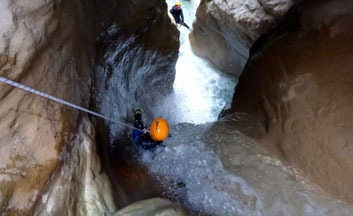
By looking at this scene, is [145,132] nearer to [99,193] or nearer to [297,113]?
[99,193]

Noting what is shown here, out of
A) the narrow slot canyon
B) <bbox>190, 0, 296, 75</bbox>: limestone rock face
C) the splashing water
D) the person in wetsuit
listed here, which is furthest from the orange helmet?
<bbox>190, 0, 296, 75</bbox>: limestone rock face

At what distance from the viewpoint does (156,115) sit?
20.8ft

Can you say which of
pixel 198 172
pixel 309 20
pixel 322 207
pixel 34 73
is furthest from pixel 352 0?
pixel 34 73

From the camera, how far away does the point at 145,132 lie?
13.4 ft

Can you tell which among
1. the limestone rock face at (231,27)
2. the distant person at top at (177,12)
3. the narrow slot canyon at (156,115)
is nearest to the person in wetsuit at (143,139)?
the narrow slot canyon at (156,115)

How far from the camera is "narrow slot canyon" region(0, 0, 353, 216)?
6.49 feet

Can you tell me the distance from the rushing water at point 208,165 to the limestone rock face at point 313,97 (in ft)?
0.84

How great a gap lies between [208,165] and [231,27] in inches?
A: 148

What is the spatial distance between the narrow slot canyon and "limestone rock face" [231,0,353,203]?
0.05 feet

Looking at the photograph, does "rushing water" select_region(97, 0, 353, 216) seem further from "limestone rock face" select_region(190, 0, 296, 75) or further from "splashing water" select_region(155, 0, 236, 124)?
"limestone rock face" select_region(190, 0, 296, 75)

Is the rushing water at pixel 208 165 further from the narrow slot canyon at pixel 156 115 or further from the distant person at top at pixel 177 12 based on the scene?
the distant person at top at pixel 177 12

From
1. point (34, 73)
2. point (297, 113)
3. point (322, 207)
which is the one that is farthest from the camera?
Result: point (297, 113)

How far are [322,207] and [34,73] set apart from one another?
3.30 metres

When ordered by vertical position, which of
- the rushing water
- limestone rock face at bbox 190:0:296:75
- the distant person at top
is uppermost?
the distant person at top
